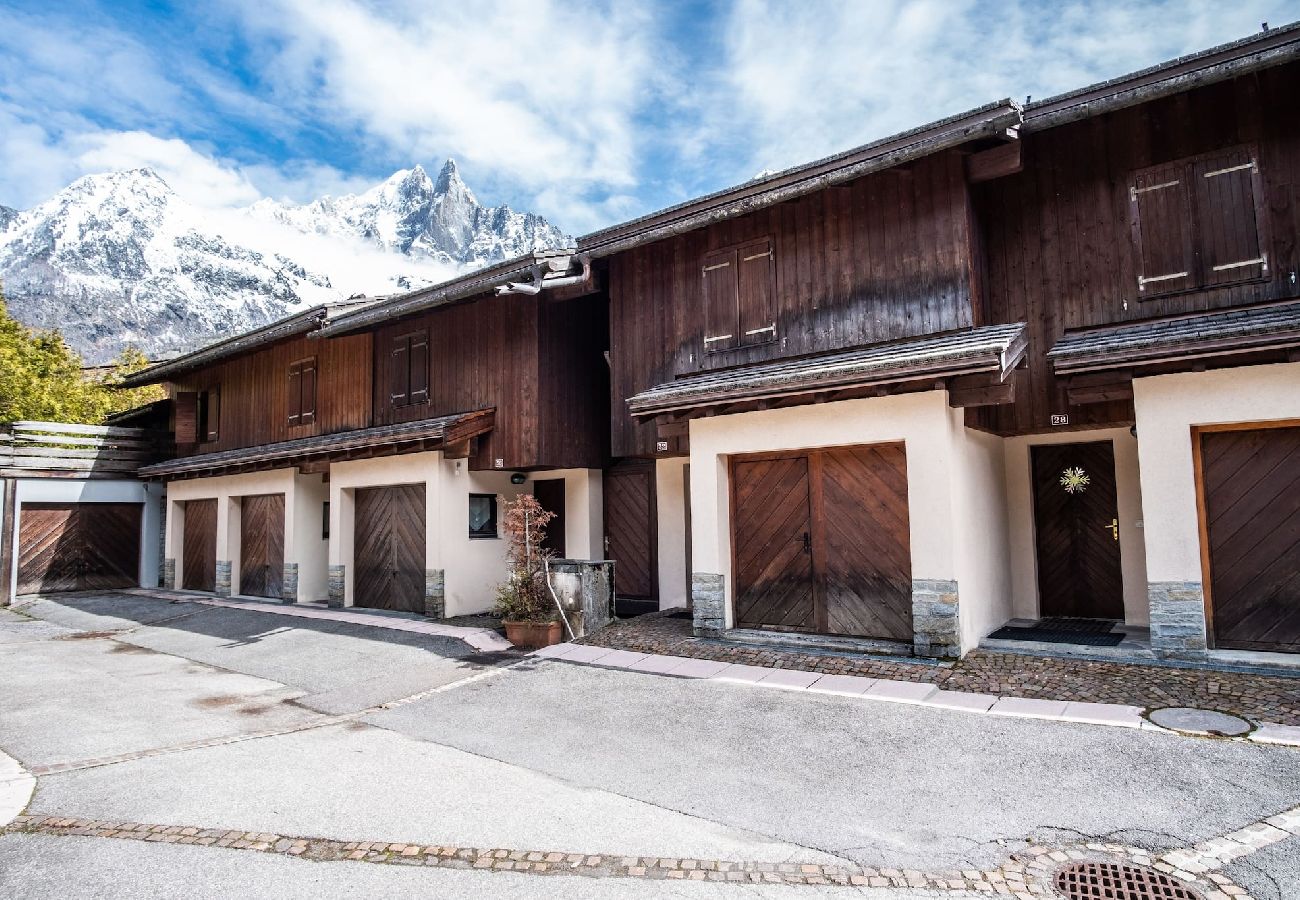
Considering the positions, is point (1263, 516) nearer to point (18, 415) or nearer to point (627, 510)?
point (627, 510)

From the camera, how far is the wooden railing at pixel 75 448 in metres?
17.1

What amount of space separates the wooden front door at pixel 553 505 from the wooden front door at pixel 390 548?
2198 millimetres

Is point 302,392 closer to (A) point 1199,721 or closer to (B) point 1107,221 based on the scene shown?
(B) point 1107,221

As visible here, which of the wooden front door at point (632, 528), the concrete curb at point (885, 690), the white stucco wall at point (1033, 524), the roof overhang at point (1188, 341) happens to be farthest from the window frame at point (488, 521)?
the roof overhang at point (1188, 341)

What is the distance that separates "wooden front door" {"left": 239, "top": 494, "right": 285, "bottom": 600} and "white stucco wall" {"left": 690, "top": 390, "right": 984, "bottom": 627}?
10343 mm

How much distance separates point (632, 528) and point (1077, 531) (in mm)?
6868

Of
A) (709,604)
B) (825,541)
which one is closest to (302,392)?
(709,604)

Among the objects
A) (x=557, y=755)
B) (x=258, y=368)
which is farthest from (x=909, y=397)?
(x=258, y=368)

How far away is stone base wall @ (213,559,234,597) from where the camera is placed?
16438mm

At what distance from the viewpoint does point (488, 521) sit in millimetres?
13266

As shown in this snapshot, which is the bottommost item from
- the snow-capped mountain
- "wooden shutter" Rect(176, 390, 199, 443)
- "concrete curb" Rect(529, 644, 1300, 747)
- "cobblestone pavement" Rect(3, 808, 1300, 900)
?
"cobblestone pavement" Rect(3, 808, 1300, 900)

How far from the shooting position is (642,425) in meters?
11.1

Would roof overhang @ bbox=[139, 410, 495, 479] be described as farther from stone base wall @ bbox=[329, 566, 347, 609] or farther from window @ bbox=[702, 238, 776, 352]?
window @ bbox=[702, 238, 776, 352]

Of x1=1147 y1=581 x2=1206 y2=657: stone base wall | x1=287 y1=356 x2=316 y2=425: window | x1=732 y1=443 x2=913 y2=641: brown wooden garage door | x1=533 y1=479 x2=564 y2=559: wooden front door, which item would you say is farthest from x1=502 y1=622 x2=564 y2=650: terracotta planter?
x1=287 y1=356 x2=316 y2=425: window
